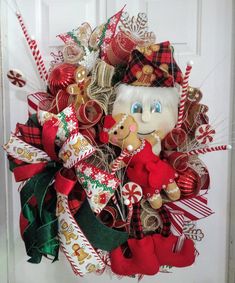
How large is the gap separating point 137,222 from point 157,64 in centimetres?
33

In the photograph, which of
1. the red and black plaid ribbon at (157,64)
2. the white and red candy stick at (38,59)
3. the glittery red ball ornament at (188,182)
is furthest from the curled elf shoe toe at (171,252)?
the white and red candy stick at (38,59)

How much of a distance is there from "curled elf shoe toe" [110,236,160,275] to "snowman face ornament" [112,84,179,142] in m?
0.23

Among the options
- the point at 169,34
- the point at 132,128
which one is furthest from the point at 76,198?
the point at 169,34

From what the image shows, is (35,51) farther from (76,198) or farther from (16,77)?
(76,198)

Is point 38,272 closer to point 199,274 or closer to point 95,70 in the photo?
point 199,274

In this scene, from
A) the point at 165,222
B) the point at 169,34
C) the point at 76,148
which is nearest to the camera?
the point at 76,148

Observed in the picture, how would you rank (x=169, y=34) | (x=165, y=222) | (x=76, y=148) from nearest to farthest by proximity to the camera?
(x=76, y=148) → (x=165, y=222) → (x=169, y=34)

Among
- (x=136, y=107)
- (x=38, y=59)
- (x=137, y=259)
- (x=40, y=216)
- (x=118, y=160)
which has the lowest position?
(x=137, y=259)

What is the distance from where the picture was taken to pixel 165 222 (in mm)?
726

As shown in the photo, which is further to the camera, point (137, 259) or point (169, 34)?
point (169, 34)

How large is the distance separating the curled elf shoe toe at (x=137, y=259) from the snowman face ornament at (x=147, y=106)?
0.75 feet

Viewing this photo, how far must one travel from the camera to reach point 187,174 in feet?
2.26

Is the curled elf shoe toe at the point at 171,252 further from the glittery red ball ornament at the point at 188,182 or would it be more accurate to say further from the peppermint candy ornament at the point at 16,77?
the peppermint candy ornament at the point at 16,77

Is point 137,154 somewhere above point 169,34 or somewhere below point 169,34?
below
